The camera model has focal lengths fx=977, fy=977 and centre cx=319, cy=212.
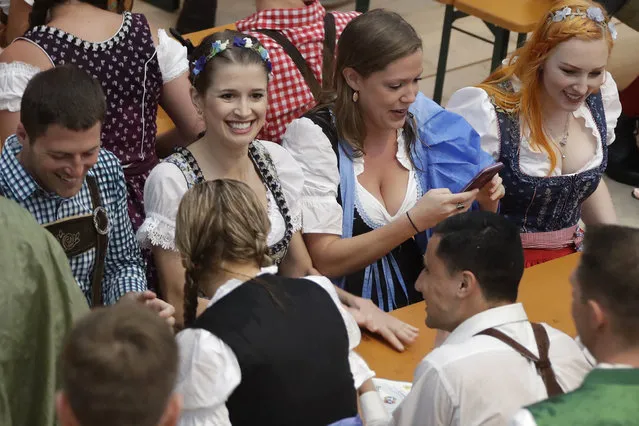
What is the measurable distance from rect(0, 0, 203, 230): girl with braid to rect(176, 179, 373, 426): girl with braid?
0.91 meters

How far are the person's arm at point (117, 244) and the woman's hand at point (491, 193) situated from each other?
107 cm

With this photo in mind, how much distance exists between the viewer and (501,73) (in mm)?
3400

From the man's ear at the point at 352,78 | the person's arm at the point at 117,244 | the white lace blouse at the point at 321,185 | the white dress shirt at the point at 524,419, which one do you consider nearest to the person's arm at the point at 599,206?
the white lace blouse at the point at 321,185

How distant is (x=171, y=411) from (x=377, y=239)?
148cm

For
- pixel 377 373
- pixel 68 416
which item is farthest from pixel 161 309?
pixel 68 416

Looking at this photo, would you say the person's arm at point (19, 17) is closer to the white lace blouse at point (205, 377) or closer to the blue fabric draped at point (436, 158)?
the blue fabric draped at point (436, 158)

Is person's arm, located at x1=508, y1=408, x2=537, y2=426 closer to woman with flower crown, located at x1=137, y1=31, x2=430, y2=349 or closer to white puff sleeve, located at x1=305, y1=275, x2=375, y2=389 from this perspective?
white puff sleeve, located at x1=305, y1=275, x2=375, y2=389

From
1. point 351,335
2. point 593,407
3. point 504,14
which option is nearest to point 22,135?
point 351,335

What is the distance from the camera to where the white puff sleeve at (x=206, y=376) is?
183cm

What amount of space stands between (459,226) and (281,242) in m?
0.71

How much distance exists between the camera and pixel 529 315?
273cm

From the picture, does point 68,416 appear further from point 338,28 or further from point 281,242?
point 338,28

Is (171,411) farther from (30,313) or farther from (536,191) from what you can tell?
(536,191)

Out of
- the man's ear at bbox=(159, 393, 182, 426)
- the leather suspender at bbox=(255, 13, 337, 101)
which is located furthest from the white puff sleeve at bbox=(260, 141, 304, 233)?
the man's ear at bbox=(159, 393, 182, 426)
